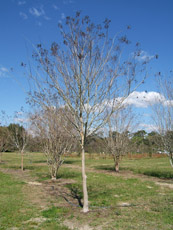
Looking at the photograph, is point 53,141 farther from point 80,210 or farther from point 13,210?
point 80,210

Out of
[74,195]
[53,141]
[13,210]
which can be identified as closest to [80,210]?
[13,210]

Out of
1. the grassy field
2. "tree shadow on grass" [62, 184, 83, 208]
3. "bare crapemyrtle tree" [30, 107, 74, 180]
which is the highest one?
"bare crapemyrtle tree" [30, 107, 74, 180]

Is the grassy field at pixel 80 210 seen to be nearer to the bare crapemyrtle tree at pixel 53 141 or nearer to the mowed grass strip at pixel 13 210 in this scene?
the mowed grass strip at pixel 13 210

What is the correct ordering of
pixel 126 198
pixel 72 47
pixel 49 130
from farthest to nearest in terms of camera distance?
pixel 49 130
pixel 126 198
pixel 72 47

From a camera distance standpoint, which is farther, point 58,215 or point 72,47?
point 72,47

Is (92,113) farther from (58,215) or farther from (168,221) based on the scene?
(168,221)

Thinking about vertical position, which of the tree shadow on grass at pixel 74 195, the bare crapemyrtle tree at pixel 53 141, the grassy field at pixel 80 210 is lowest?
the tree shadow on grass at pixel 74 195

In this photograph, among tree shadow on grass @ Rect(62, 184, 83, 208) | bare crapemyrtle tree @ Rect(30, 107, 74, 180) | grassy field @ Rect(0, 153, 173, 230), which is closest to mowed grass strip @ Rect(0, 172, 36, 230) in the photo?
grassy field @ Rect(0, 153, 173, 230)

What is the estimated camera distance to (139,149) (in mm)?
40812

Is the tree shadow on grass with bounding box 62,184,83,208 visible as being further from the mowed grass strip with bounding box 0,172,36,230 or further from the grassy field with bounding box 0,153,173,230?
the mowed grass strip with bounding box 0,172,36,230

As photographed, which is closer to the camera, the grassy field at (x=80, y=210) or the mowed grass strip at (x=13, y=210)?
the grassy field at (x=80, y=210)

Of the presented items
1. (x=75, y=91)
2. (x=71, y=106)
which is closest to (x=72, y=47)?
(x=75, y=91)

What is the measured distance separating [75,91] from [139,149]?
3771cm

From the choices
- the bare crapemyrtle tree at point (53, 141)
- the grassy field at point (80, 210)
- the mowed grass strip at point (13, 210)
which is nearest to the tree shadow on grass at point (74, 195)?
the grassy field at point (80, 210)
